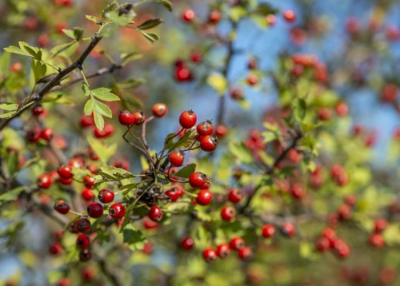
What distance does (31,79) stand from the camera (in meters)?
3.50

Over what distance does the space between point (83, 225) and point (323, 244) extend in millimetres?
2502

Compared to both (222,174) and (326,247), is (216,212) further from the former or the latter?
(326,247)

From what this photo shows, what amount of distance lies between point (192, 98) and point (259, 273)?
4.86 meters

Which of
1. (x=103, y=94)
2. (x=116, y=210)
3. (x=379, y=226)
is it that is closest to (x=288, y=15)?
(x=379, y=226)

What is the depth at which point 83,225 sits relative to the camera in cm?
287

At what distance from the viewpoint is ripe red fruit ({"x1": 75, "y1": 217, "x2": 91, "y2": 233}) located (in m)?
2.87

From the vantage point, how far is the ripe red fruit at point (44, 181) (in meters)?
3.46

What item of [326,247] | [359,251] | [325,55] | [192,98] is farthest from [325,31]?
[326,247]

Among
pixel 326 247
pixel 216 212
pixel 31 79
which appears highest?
pixel 31 79

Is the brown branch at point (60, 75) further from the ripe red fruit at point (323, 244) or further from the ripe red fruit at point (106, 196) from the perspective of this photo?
the ripe red fruit at point (323, 244)

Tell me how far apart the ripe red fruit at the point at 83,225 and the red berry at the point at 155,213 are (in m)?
0.38

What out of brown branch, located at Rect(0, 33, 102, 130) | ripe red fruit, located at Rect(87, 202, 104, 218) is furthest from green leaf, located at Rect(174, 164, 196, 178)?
brown branch, located at Rect(0, 33, 102, 130)

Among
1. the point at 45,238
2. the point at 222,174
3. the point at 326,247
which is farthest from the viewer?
the point at 45,238

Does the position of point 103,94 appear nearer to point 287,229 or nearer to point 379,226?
point 287,229
